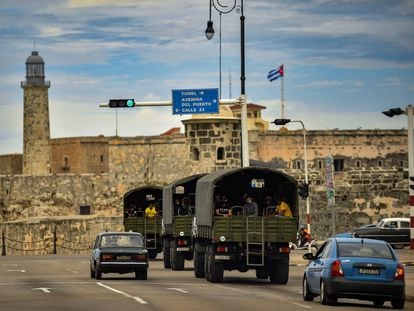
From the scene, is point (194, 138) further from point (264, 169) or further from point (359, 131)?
point (359, 131)

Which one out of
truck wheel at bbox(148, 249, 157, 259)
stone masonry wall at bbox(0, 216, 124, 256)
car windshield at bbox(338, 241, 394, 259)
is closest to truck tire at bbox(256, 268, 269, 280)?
car windshield at bbox(338, 241, 394, 259)

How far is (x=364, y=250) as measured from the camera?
92.1 ft

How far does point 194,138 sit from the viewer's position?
64250 millimetres

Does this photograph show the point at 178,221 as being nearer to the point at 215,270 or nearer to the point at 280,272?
the point at 215,270

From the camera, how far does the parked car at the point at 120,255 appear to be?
3831 cm

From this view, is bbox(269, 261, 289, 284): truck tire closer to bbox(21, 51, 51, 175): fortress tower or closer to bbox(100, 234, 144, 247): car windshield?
bbox(100, 234, 144, 247): car windshield

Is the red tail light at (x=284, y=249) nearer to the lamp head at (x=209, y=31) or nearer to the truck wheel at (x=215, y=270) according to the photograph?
the truck wheel at (x=215, y=270)

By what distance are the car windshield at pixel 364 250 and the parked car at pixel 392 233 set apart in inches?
1299

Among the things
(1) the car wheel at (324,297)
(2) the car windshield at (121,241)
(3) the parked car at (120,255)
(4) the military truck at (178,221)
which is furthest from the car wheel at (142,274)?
(1) the car wheel at (324,297)

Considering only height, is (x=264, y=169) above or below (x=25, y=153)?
below

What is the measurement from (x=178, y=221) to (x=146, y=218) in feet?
27.3

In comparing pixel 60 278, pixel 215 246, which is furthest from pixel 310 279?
pixel 60 278

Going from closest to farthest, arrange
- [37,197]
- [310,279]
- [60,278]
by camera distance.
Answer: [310,279]
[60,278]
[37,197]

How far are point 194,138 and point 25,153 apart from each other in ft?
206
